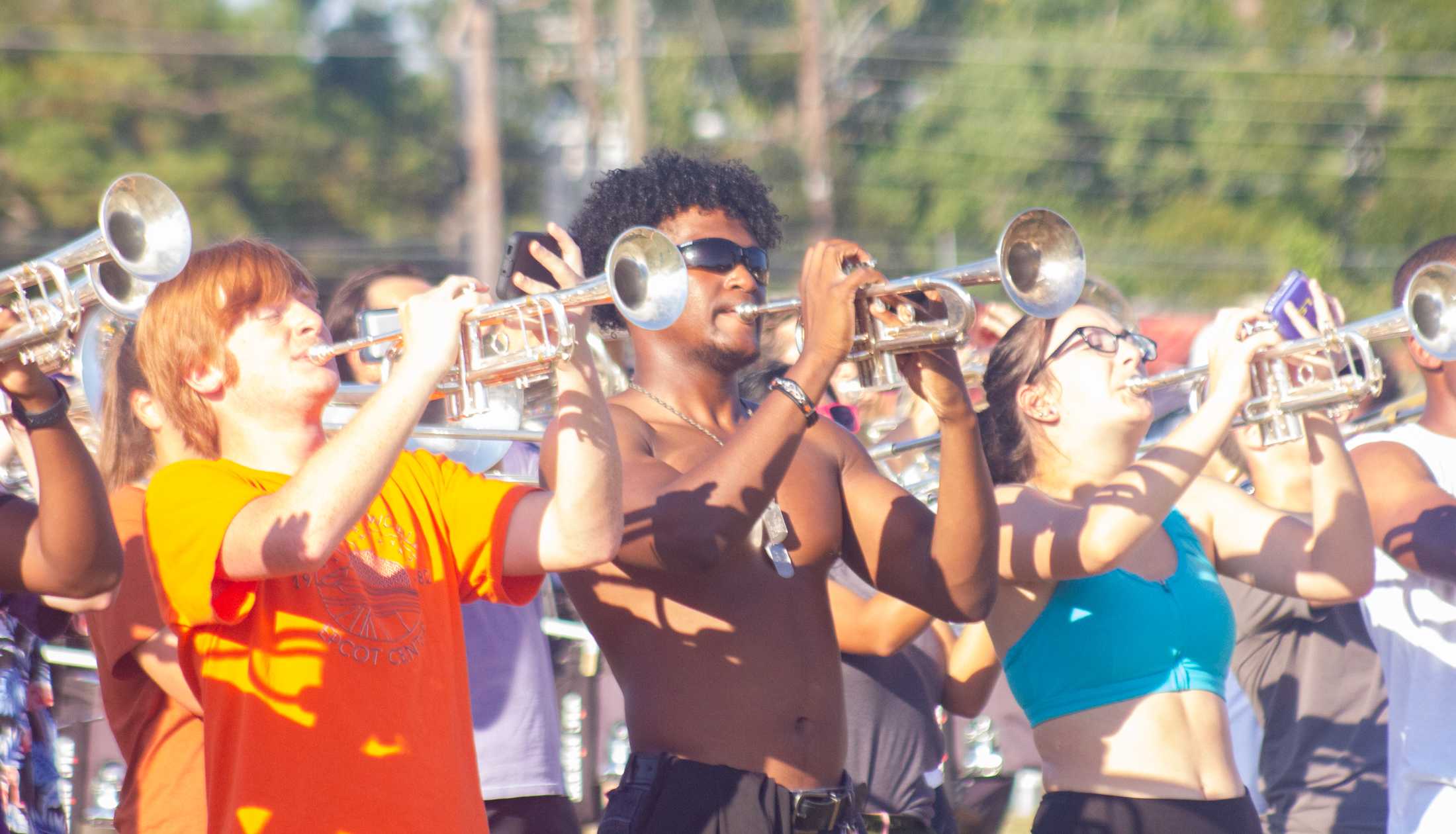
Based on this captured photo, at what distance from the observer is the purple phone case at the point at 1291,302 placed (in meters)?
4.05

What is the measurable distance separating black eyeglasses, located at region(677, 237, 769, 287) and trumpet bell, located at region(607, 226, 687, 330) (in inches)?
13.8

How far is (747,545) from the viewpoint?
3299 millimetres

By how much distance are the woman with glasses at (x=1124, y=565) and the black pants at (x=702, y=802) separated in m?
0.81

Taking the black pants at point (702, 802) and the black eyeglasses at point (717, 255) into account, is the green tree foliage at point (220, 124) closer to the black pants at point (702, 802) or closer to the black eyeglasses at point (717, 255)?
the black eyeglasses at point (717, 255)

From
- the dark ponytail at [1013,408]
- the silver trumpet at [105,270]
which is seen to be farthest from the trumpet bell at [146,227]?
the dark ponytail at [1013,408]

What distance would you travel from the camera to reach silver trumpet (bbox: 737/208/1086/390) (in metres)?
3.30

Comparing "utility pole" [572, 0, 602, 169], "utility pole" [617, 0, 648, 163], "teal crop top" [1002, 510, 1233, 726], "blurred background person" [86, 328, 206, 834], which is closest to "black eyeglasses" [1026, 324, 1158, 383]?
"teal crop top" [1002, 510, 1233, 726]

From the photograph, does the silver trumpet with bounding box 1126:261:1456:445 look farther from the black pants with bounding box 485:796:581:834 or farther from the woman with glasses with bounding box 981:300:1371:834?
the black pants with bounding box 485:796:581:834

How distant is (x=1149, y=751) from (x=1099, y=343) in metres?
1.00

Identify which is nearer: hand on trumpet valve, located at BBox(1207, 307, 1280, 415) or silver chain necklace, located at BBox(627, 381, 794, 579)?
silver chain necklace, located at BBox(627, 381, 794, 579)

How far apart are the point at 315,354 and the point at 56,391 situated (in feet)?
1.48

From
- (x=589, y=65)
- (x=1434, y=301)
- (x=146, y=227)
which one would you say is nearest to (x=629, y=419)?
(x=146, y=227)

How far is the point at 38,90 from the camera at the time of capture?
103 ft

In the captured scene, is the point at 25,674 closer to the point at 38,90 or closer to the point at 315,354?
the point at 315,354
